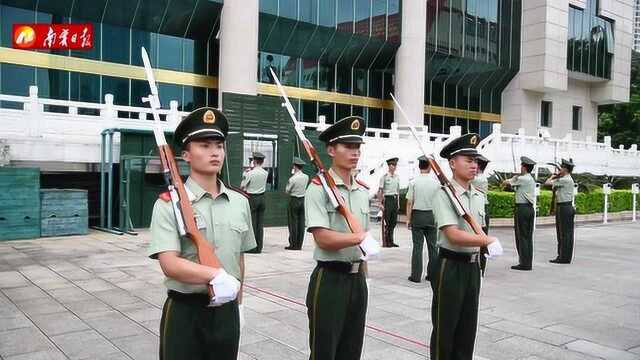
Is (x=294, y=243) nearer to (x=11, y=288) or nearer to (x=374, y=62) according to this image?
(x=11, y=288)

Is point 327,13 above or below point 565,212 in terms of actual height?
above

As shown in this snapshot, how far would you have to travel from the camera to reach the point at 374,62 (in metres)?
28.3

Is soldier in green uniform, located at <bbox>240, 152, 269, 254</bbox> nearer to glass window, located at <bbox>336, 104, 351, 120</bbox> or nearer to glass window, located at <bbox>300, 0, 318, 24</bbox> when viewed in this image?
glass window, located at <bbox>300, 0, 318, 24</bbox>

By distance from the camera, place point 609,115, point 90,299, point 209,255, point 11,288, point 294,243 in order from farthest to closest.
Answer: point 609,115 → point 294,243 → point 11,288 → point 90,299 → point 209,255

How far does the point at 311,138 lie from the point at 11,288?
9.70 m

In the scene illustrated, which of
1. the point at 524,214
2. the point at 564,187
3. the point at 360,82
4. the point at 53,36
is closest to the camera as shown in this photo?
the point at 524,214

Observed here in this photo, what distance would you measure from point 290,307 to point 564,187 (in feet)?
20.4

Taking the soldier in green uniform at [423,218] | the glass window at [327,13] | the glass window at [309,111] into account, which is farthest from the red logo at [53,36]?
the soldier in green uniform at [423,218]

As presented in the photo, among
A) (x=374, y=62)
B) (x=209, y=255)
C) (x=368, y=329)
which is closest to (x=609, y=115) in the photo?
(x=374, y=62)

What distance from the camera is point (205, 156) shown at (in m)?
2.80

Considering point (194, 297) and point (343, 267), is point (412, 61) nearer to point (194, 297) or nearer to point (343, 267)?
point (343, 267)

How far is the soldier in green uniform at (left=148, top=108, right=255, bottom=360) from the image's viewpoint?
2628 millimetres

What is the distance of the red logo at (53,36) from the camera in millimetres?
17641

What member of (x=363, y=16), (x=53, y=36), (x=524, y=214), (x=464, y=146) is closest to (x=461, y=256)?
(x=464, y=146)
